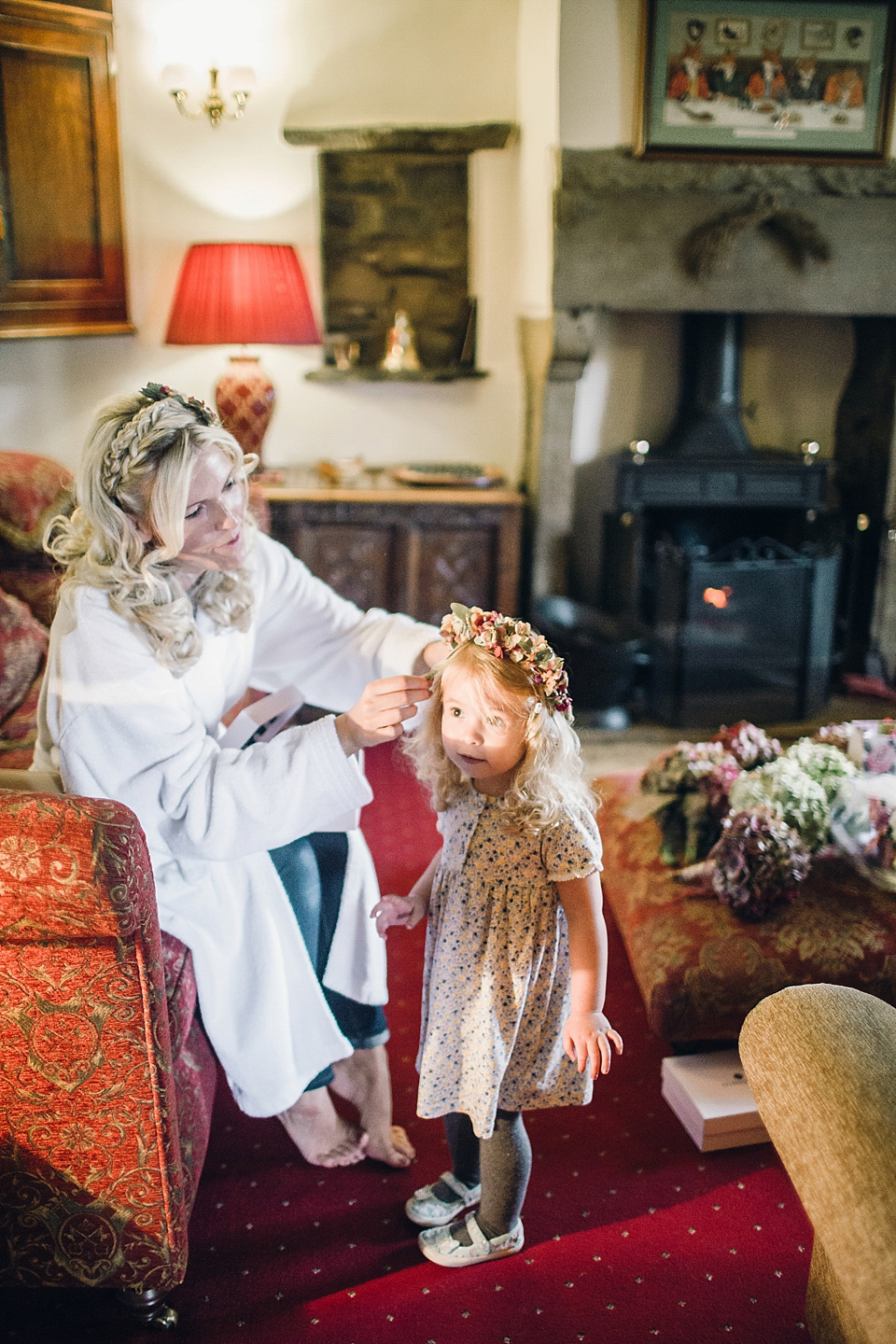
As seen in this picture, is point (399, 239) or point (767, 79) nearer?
point (767, 79)

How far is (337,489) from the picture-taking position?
346 centimetres

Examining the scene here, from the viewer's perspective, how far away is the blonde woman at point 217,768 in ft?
4.71

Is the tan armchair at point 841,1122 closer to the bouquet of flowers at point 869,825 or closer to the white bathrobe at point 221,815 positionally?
the white bathrobe at point 221,815

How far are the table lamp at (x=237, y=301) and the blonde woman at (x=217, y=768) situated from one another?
1.84 m

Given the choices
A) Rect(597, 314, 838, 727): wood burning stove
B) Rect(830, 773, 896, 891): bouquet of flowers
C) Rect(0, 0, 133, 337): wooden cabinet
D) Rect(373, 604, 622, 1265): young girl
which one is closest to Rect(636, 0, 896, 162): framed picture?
Rect(597, 314, 838, 727): wood burning stove

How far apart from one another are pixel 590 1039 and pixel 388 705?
0.48 meters

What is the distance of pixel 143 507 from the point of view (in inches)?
58.9

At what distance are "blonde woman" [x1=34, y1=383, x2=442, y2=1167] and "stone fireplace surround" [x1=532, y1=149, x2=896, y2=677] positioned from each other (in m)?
1.99

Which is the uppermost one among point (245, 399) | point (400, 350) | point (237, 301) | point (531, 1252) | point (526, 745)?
point (237, 301)

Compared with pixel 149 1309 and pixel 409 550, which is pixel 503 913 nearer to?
pixel 149 1309

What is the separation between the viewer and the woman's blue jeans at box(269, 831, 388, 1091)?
1607 mm

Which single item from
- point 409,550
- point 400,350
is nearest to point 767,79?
point 400,350

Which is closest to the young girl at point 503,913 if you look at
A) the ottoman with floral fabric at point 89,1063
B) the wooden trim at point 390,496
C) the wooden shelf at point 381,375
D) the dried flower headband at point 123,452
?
the ottoman with floral fabric at point 89,1063

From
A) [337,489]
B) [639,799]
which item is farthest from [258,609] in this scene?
[337,489]
